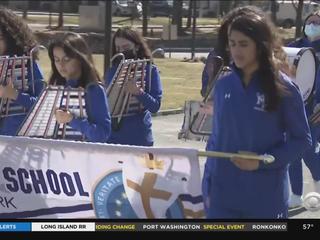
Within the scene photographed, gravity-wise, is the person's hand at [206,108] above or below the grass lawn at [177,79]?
above

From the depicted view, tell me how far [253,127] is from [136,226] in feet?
2.63

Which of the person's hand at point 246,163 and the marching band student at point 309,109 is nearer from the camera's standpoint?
the person's hand at point 246,163

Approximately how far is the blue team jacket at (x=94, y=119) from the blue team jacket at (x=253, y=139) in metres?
1.20

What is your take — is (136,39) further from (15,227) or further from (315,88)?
(15,227)

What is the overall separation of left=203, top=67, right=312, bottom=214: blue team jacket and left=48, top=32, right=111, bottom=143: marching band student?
48.1 inches

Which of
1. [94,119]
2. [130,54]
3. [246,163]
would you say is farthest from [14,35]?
[246,163]

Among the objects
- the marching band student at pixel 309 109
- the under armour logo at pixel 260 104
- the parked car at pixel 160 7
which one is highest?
the under armour logo at pixel 260 104

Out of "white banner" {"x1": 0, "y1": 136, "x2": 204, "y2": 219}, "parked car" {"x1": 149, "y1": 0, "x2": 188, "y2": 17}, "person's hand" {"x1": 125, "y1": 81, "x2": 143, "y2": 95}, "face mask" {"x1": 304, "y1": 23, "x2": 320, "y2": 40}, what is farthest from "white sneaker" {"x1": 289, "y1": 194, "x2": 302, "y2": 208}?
"parked car" {"x1": 149, "y1": 0, "x2": 188, "y2": 17}

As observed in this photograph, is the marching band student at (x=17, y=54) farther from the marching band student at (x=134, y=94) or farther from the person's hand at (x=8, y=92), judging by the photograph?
the marching band student at (x=134, y=94)

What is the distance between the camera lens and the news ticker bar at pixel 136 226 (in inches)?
156

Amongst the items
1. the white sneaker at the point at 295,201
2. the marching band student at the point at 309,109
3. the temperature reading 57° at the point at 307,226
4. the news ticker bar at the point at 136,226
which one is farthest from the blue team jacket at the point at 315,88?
the news ticker bar at the point at 136,226

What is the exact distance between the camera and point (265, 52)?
3871 millimetres

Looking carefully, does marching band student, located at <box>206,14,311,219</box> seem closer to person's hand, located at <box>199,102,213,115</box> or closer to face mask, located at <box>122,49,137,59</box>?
person's hand, located at <box>199,102,213,115</box>

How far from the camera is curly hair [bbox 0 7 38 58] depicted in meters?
5.97
